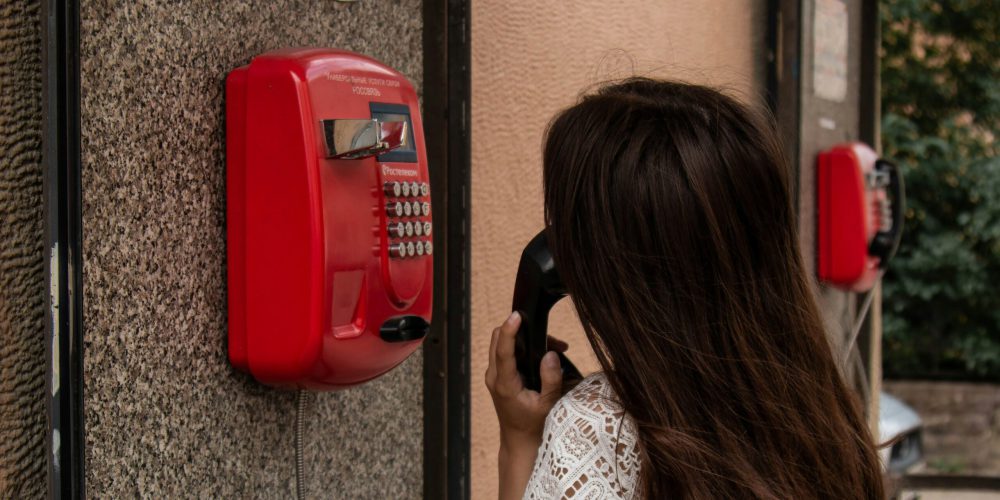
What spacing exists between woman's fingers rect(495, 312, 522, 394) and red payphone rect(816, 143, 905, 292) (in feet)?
6.44

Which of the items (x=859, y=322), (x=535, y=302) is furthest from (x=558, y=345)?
(x=859, y=322)

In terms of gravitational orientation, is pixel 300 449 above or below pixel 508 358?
below

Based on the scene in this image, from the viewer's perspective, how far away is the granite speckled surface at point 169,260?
1096 mm

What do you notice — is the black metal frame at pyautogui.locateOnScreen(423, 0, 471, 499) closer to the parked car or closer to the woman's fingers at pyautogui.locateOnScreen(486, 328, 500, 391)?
the woman's fingers at pyautogui.locateOnScreen(486, 328, 500, 391)

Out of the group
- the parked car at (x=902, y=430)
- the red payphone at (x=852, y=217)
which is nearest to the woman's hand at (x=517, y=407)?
the red payphone at (x=852, y=217)

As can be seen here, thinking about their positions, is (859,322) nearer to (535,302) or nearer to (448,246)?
(448,246)

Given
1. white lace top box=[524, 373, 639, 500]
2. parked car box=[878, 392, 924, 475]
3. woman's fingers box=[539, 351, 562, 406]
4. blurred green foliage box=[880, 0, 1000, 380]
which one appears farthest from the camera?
blurred green foliage box=[880, 0, 1000, 380]

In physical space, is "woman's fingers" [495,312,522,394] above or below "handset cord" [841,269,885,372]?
above

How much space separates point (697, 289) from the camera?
1075 mm

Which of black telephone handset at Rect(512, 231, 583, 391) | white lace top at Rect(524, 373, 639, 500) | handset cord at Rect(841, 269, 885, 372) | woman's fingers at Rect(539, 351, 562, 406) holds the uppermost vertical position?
black telephone handset at Rect(512, 231, 583, 391)

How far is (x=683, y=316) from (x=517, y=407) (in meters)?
0.21

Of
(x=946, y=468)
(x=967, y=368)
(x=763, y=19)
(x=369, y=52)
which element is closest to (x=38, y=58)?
(x=369, y=52)

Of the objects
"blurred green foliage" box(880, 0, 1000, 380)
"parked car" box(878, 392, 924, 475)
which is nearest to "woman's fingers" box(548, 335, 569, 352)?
"parked car" box(878, 392, 924, 475)

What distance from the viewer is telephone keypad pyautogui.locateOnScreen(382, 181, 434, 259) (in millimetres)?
1296
